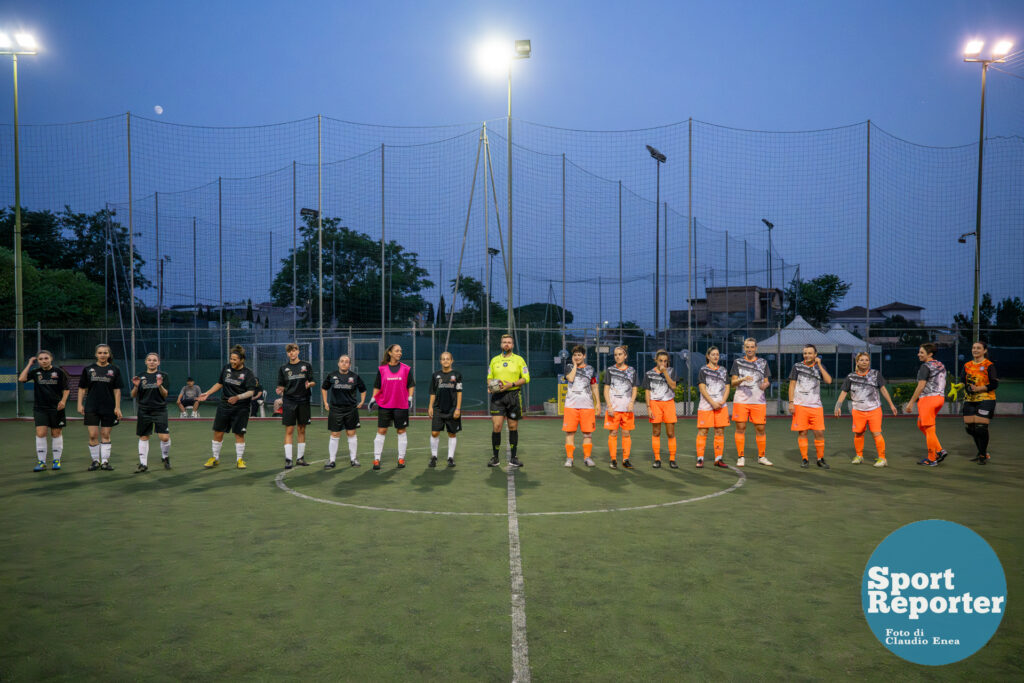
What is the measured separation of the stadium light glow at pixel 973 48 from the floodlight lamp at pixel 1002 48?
686 mm

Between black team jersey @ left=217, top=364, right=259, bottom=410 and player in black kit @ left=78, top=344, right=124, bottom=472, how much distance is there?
5.02 ft

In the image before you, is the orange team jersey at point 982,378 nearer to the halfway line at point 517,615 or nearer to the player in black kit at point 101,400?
the halfway line at point 517,615

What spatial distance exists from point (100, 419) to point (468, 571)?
7.99m

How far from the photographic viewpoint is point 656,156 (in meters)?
25.0

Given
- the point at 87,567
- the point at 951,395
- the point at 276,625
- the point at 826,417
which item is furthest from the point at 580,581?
the point at 951,395

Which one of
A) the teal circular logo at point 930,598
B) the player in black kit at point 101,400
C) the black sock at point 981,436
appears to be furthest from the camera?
the black sock at point 981,436

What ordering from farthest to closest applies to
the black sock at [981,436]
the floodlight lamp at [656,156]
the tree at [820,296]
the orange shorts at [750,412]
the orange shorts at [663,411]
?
the tree at [820,296] → the floodlight lamp at [656,156] → the black sock at [981,436] → the orange shorts at [750,412] → the orange shorts at [663,411]

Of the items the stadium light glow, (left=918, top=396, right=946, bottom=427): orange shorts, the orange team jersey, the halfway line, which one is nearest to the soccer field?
the halfway line

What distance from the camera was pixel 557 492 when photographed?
8.95 metres

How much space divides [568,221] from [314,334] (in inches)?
431

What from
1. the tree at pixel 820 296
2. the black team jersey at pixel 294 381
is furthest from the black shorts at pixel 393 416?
the tree at pixel 820 296

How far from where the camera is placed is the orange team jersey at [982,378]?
11352mm

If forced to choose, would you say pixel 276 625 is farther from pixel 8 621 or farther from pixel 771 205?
pixel 771 205

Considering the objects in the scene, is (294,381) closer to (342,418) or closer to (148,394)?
(342,418)
